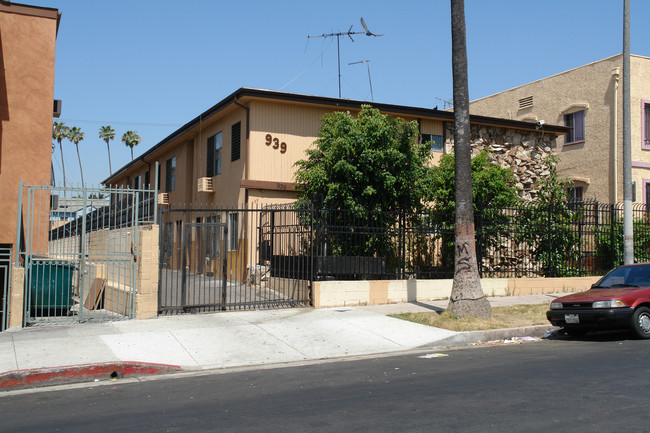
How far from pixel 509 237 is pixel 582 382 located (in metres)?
10.8

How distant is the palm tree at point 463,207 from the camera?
12250 millimetres

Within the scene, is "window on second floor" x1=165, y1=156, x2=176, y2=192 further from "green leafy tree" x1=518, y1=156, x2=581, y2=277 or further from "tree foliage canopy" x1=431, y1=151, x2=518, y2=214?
"green leafy tree" x1=518, y1=156, x2=581, y2=277

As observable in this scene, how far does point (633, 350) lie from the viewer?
9.13 meters

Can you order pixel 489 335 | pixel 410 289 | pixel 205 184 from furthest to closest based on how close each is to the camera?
pixel 205 184
pixel 410 289
pixel 489 335

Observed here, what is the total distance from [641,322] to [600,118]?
53.1 feet

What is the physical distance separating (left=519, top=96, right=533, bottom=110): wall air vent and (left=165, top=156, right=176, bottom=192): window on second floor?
16.9m

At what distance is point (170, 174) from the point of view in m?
27.4

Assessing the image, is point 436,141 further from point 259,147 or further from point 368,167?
point 259,147

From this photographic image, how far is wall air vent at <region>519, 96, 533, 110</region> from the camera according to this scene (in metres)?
27.7

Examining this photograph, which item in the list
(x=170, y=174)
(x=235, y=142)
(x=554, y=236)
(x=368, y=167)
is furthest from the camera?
(x=170, y=174)

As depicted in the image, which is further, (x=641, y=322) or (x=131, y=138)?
(x=131, y=138)

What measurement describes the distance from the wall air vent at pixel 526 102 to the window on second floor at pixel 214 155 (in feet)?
50.4

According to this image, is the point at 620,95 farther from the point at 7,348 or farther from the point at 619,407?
the point at 7,348

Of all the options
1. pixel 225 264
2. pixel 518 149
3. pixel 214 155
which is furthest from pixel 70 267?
pixel 518 149
